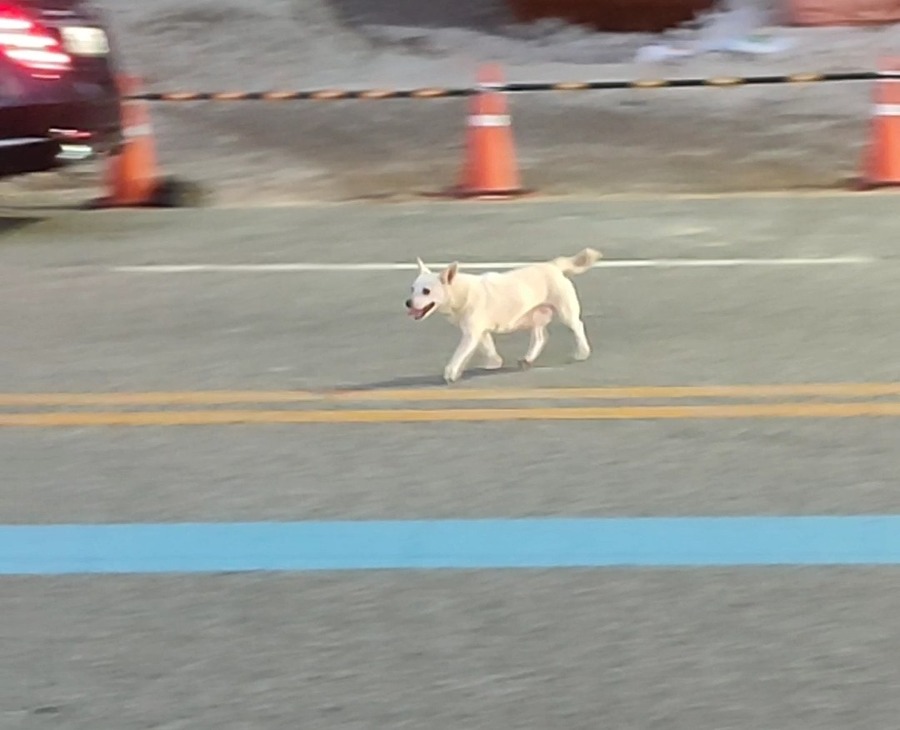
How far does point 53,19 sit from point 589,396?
5222mm

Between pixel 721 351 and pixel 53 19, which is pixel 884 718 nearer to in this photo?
pixel 721 351

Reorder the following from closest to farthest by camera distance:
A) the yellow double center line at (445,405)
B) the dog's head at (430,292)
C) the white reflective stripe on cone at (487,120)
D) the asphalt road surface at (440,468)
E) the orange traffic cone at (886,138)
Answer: the asphalt road surface at (440,468) < the yellow double center line at (445,405) < the dog's head at (430,292) < the orange traffic cone at (886,138) < the white reflective stripe on cone at (487,120)

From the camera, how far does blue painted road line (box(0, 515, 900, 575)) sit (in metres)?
4.56

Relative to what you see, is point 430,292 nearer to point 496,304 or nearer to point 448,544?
point 496,304

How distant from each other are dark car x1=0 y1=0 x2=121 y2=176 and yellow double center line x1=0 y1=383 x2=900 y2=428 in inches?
144

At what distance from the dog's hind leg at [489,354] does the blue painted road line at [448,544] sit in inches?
70.8

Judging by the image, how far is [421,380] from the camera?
6.60 meters

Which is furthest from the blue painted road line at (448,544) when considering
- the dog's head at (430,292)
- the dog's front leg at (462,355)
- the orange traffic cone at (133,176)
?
the orange traffic cone at (133,176)

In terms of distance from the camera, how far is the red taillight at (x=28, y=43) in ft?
31.9

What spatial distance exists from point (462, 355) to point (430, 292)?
13.6 inches

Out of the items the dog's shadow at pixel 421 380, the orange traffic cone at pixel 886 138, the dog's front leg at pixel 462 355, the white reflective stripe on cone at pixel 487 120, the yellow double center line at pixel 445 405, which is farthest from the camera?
the white reflective stripe on cone at pixel 487 120

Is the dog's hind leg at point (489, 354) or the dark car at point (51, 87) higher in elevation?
the dark car at point (51, 87)

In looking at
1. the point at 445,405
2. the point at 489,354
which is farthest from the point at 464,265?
the point at 445,405

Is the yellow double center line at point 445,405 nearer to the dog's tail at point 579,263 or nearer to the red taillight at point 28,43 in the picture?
the dog's tail at point 579,263
